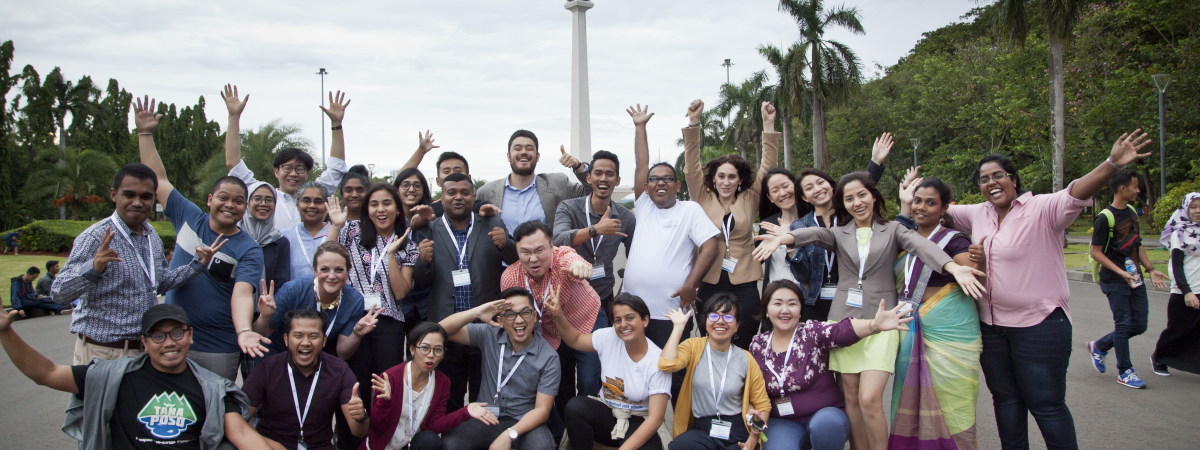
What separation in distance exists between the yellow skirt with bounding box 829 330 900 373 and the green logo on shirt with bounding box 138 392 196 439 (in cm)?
346

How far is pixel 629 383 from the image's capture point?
3.90 meters

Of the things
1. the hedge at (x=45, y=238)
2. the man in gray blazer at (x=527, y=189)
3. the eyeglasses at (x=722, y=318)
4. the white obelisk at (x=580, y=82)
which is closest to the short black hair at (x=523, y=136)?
the man in gray blazer at (x=527, y=189)

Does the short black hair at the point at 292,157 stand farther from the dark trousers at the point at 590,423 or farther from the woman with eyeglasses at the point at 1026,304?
the woman with eyeglasses at the point at 1026,304

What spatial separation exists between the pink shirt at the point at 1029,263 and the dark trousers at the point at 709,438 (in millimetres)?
1516

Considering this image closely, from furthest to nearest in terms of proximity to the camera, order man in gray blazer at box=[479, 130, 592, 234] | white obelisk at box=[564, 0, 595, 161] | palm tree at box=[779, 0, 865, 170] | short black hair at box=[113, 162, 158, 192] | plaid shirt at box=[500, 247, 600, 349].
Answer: palm tree at box=[779, 0, 865, 170], white obelisk at box=[564, 0, 595, 161], man in gray blazer at box=[479, 130, 592, 234], plaid shirt at box=[500, 247, 600, 349], short black hair at box=[113, 162, 158, 192]

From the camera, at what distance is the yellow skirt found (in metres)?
3.55

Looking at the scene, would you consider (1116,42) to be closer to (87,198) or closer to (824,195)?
(824,195)

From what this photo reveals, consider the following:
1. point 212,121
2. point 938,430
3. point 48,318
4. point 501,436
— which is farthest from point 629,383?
point 212,121

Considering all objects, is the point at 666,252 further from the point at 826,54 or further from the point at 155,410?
the point at 826,54

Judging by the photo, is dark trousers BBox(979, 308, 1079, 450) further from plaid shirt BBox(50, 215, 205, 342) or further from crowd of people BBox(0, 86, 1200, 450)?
plaid shirt BBox(50, 215, 205, 342)

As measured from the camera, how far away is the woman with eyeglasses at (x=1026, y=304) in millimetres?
3438

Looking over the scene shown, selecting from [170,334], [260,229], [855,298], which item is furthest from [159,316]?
[855,298]

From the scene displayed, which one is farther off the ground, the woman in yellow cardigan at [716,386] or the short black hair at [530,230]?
the short black hair at [530,230]

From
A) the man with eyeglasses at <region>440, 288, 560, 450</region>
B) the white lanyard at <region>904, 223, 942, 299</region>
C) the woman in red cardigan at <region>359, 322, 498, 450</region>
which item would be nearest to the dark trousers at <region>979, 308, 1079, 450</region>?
the white lanyard at <region>904, 223, 942, 299</region>
